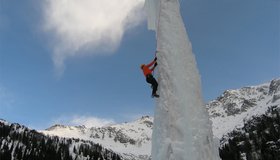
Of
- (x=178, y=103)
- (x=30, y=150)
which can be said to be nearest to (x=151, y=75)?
(x=178, y=103)

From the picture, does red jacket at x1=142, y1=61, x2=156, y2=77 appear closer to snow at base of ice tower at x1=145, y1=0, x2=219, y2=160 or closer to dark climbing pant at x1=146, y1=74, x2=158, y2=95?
dark climbing pant at x1=146, y1=74, x2=158, y2=95

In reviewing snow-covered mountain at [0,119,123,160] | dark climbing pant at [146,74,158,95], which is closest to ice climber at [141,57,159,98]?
dark climbing pant at [146,74,158,95]

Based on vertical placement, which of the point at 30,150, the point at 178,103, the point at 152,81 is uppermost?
the point at 30,150

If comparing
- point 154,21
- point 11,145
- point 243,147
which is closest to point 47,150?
point 11,145

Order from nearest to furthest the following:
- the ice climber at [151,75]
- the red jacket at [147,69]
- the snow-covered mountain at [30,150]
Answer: the ice climber at [151,75]
the red jacket at [147,69]
the snow-covered mountain at [30,150]

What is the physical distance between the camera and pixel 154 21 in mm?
13789

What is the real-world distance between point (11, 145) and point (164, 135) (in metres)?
93.7

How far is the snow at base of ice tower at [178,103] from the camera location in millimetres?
10195

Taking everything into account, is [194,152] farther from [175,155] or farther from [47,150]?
[47,150]

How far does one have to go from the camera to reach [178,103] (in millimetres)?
10789

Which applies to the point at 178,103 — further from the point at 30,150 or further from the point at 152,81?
the point at 30,150

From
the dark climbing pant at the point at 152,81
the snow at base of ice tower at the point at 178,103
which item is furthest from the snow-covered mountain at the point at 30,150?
the snow at base of ice tower at the point at 178,103

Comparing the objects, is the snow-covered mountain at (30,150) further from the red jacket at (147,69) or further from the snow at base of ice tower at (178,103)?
the snow at base of ice tower at (178,103)

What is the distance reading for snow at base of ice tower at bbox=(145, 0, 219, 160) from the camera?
10195 millimetres
